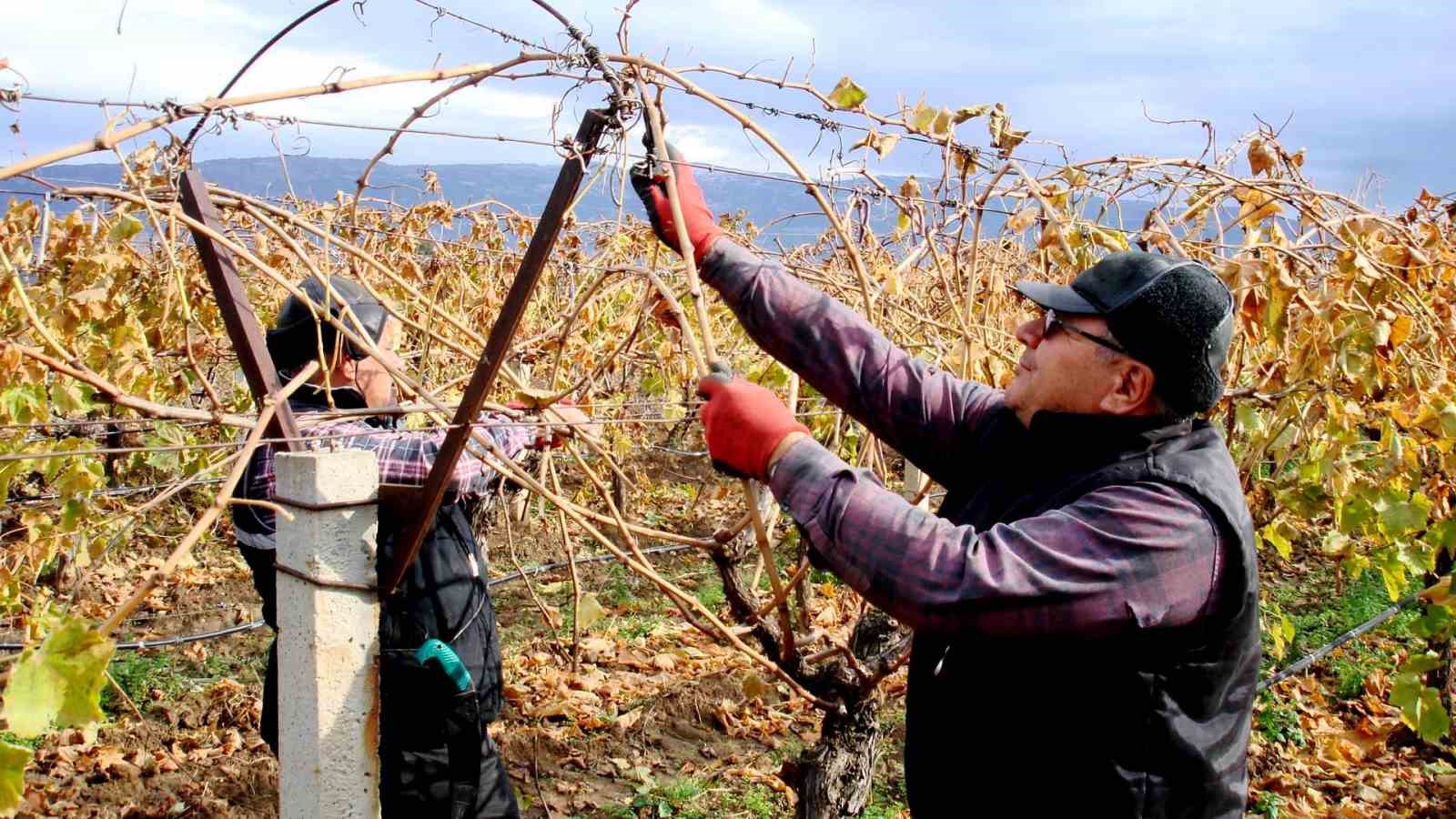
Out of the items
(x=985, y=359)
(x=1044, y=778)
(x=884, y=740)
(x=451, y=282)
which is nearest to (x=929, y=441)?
(x=1044, y=778)

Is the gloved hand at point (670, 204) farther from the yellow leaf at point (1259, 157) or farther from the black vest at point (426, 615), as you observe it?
the yellow leaf at point (1259, 157)

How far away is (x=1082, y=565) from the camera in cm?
145

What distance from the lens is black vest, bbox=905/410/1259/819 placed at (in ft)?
5.04

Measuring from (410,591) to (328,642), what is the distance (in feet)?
2.20

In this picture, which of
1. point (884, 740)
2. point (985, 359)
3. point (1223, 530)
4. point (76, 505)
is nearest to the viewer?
point (1223, 530)

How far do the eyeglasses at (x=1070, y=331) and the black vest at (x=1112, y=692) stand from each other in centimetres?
11

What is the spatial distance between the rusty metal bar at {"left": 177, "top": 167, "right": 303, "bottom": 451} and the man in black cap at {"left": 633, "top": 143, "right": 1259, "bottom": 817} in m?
0.78

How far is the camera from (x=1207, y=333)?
1.59m

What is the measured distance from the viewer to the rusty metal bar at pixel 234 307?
1.85 m

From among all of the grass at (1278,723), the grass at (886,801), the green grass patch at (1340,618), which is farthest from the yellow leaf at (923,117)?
the green grass patch at (1340,618)

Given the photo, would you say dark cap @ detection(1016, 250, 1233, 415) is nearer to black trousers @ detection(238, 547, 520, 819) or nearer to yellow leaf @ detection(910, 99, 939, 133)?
yellow leaf @ detection(910, 99, 939, 133)

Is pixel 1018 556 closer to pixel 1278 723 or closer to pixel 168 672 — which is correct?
pixel 1278 723

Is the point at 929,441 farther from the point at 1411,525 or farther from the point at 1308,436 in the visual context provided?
the point at 1411,525

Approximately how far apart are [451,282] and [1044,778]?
4398 millimetres
